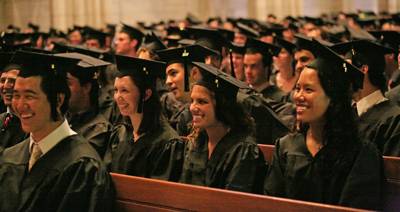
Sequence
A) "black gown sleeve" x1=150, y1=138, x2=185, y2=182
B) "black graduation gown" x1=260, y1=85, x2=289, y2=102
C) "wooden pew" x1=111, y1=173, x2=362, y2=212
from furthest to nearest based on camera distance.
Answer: "black graduation gown" x1=260, y1=85, x2=289, y2=102 < "black gown sleeve" x1=150, y1=138, x2=185, y2=182 < "wooden pew" x1=111, y1=173, x2=362, y2=212

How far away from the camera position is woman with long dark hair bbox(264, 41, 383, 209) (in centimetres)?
376

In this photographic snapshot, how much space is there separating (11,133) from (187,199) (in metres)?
2.52

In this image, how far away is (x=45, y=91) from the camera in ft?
12.9

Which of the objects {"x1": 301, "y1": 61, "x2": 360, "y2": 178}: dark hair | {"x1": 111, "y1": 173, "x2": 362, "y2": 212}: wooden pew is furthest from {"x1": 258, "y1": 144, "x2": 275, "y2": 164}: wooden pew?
{"x1": 111, "y1": 173, "x2": 362, "y2": 212}: wooden pew

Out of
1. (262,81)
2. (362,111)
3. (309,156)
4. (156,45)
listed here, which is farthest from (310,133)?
(156,45)

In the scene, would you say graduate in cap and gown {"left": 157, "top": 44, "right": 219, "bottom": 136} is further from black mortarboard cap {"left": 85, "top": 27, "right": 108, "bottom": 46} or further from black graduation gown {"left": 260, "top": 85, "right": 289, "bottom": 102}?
black mortarboard cap {"left": 85, "top": 27, "right": 108, "bottom": 46}

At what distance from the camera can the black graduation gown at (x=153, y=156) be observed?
15.5 feet

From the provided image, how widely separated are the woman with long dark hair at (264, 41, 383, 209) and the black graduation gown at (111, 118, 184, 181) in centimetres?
87

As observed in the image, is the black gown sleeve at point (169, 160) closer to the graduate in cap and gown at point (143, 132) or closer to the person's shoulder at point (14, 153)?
the graduate in cap and gown at point (143, 132)

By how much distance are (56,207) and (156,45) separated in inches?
177

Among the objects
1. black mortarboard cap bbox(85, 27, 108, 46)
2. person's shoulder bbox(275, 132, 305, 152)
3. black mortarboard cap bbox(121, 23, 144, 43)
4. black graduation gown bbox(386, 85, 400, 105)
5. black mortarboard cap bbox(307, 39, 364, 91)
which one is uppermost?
black mortarboard cap bbox(85, 27, 108, 46)

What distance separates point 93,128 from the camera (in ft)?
18.0

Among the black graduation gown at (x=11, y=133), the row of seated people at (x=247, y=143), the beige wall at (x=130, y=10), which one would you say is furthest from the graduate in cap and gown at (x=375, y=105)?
the beige wall at (x=130, y=10)

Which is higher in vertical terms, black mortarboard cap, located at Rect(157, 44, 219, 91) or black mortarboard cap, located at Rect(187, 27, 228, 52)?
black mortarboard cap, located at Rect(187, 27, 228, 52)
